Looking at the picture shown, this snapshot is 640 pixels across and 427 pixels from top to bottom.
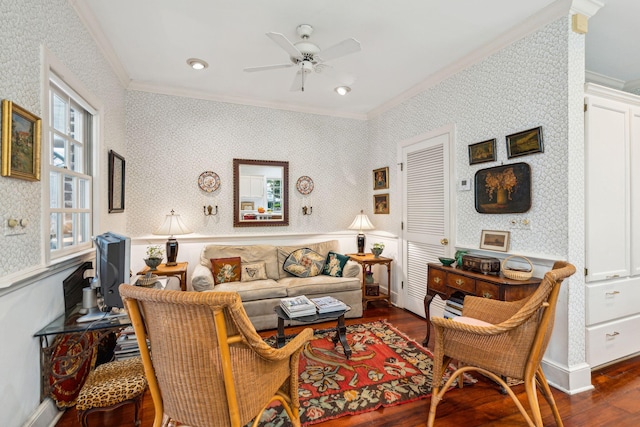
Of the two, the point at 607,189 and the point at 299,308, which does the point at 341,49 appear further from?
the point at 607,189

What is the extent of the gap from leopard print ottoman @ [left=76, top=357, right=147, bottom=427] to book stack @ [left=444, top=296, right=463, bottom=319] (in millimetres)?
2450

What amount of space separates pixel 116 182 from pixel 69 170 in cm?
95

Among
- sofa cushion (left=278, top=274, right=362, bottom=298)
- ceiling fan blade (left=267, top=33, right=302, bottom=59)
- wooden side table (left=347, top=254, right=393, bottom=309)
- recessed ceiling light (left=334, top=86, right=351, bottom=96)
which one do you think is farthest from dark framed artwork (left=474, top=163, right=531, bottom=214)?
ceiling fan blade (left=267, top=33, right=302, bottom=59)

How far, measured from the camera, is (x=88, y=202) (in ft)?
8.75

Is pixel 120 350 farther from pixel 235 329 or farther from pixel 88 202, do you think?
pixel 235 329

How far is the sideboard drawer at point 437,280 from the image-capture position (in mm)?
2843

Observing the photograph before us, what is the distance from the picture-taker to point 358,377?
2.36 m

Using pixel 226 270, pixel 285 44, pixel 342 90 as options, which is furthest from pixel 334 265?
pixel 285 44

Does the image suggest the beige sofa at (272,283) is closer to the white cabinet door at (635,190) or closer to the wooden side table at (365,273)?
the wooden side table at (365,273)

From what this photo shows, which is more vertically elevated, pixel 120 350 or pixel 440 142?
pixel 440 142

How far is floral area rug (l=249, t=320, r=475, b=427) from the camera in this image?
2.00 metres

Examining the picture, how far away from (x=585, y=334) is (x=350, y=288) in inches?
85.3

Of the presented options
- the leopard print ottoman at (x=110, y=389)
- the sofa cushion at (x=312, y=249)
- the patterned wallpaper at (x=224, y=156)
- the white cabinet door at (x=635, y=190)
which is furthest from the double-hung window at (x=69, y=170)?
the white cabinet door at (x=635, y=190)

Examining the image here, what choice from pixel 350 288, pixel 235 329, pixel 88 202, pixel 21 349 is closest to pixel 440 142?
pixel 350 288
